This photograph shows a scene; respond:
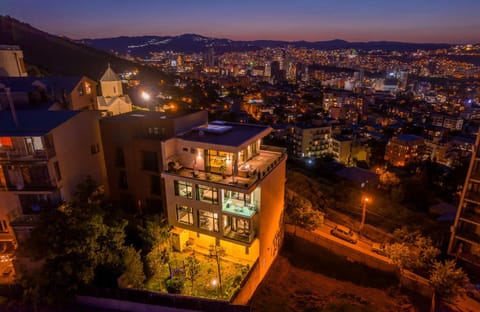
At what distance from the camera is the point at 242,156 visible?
19781 mm

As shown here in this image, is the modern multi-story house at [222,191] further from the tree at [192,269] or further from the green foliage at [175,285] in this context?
the green foliage at [175,285]

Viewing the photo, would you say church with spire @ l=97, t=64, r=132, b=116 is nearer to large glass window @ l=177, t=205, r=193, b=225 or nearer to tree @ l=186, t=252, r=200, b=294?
large glass window @ l=177, t=205, r=193, b=225

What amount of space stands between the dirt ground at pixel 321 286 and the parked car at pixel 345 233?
97.7 inches

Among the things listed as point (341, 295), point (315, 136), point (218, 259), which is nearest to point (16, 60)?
point (218, 259)

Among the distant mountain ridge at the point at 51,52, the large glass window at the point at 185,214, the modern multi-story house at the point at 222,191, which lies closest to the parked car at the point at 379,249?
the modern multi-story house at the point at 222,191

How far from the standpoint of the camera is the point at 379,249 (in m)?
24.9

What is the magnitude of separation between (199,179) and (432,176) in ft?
157

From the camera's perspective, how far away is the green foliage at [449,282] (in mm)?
17922

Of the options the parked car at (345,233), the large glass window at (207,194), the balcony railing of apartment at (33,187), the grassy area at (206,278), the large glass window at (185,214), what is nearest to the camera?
the grassy area at (206,278)

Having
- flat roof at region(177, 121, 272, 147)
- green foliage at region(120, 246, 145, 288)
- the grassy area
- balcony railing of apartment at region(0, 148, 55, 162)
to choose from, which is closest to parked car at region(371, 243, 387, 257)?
the grassy area

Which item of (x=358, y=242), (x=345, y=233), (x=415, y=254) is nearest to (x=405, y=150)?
(x=345, y=233)

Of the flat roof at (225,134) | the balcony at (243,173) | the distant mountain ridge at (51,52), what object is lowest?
the balcony at (243,173)

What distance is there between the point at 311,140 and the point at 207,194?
5581 centimetres

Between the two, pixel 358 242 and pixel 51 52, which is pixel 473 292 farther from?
pixel 51 52
